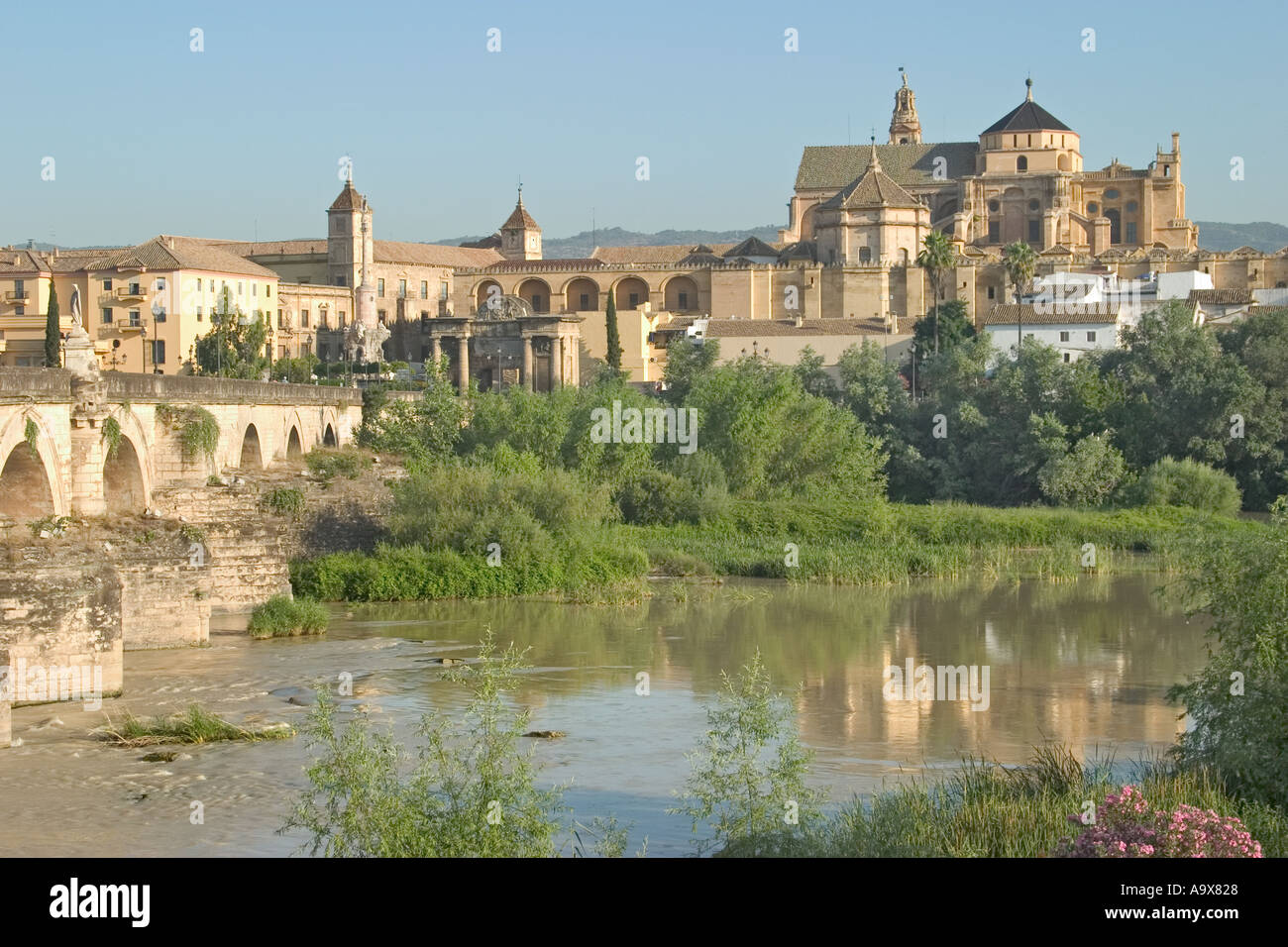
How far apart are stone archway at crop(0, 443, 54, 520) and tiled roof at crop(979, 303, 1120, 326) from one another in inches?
1690

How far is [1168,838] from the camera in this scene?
1009 centimetres

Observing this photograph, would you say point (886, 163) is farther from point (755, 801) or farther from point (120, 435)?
point (755, 801)

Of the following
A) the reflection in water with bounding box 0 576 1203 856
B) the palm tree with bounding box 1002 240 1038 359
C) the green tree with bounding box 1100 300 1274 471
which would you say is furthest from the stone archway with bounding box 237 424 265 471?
the palm tree with bounding box 1002 240 1038 359

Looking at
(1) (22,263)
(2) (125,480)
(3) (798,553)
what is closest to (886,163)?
(1) (22,263)

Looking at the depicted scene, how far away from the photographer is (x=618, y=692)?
21.4 m

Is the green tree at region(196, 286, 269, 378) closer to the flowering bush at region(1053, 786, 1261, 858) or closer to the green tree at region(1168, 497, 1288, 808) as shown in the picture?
the green tree at region(1168, 497, 1288, 808)

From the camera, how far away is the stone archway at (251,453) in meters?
34.5

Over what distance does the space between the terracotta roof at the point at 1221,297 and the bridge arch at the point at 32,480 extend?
167 feet

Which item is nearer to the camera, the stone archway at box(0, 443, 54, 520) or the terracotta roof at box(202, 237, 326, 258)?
the stone archway at box(0, 443, 54, 520)

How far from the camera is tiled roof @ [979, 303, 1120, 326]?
59969 mm
